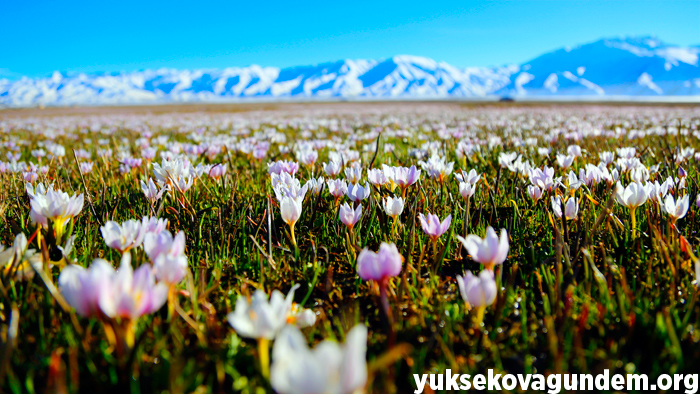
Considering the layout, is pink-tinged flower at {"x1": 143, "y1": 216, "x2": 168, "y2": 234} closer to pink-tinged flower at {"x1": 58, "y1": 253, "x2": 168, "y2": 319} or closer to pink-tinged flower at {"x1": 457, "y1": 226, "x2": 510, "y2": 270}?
pink-tinged flower at {"x1": 58, "y1": 253, "x2": 168, "y2": 319}

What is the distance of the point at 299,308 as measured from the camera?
52.1 inches

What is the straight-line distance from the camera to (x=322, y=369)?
69cm

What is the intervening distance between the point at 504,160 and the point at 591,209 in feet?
2.75

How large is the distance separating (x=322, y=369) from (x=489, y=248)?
813 millimetres

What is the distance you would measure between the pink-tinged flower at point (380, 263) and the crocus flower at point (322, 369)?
466 mm

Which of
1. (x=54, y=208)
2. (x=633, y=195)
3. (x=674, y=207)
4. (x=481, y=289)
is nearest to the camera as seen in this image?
(x=481, y=289)

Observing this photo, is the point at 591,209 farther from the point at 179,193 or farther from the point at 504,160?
the point at 179,193

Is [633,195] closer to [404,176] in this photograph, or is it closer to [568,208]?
[568,208]

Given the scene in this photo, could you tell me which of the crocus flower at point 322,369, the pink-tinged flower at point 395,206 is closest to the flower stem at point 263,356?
the crocus flower at point 322,369

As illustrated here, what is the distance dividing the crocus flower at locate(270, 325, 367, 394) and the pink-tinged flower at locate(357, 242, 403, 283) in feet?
1.53

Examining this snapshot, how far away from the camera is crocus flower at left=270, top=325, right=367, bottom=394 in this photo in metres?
0.68

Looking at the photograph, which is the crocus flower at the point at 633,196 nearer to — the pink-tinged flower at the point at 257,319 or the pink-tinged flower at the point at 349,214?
the pink-tinged flower at the point at 349,214

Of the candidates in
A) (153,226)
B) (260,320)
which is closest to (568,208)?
(260,320)

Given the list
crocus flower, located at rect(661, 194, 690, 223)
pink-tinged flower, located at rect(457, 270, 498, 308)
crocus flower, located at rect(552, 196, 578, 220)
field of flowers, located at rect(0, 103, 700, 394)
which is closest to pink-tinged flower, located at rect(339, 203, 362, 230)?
field of flowers, located at rect(0, 103, 700, 394)
